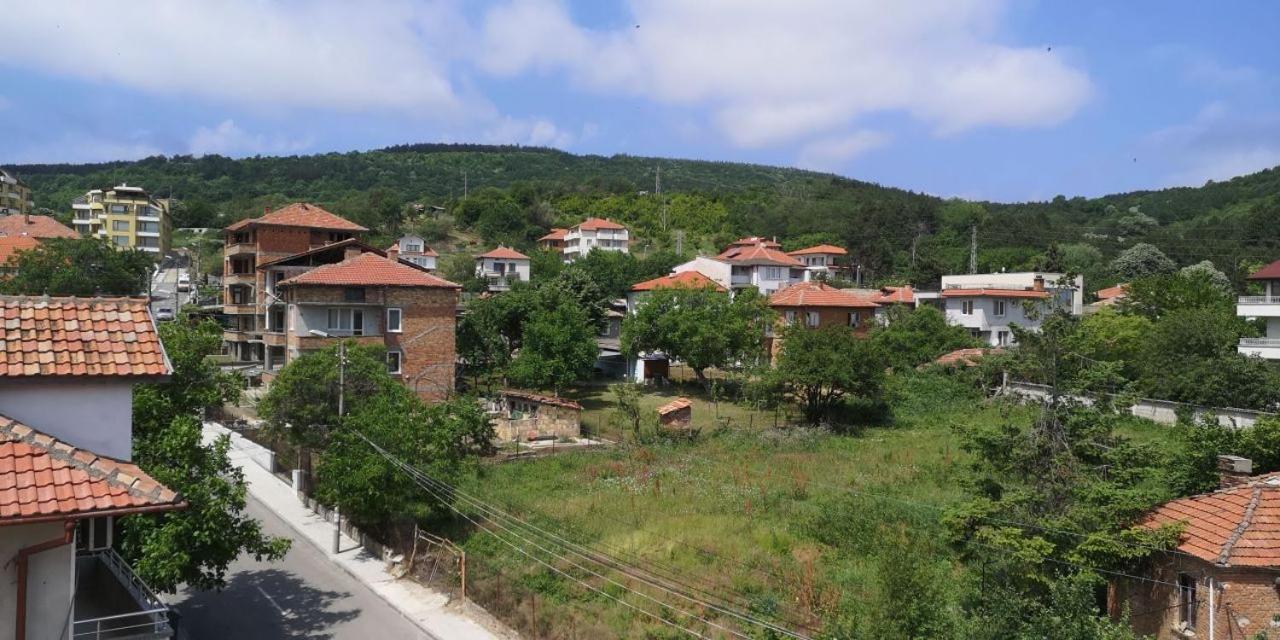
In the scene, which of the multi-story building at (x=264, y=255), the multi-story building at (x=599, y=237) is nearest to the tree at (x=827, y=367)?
the multi-story building at (x=264, y=255)

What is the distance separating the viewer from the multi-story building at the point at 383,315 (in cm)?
3638

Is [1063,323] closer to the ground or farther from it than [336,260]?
closer to the ground

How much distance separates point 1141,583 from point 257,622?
1788 centimetres

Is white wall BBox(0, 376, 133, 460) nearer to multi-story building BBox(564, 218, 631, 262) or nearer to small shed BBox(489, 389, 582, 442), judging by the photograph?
small shed BBox(489, 389, 582, 442)

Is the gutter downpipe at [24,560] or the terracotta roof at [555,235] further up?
the terracotta roof at [555,235]

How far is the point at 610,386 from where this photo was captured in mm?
48156

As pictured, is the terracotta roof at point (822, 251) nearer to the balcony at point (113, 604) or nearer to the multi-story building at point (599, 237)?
the multi-story building at point (599, 237)

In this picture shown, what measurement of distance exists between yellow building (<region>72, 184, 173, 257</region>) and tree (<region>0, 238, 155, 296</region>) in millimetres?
43421

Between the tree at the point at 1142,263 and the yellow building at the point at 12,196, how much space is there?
121 m

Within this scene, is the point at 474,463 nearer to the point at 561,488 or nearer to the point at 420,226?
the point at 561,488

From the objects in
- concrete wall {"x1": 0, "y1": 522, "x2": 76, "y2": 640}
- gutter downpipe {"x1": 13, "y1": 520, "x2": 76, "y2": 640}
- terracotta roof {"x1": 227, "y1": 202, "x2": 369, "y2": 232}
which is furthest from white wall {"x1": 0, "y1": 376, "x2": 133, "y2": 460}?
terracotta roof {"x1": 227, "y1": 202, "x2": 369, "y2": 232}

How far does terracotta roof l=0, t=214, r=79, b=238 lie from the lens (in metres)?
67.1

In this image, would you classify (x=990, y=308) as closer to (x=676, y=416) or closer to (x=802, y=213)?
(x=676, y=416)

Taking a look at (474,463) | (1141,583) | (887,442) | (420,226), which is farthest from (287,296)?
(420,226)
